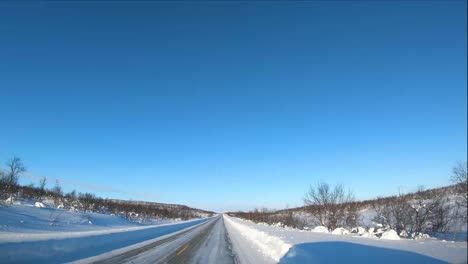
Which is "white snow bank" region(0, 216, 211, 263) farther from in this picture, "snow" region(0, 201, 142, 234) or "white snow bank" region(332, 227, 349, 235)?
"white snow bank" region(332, 227, 349, 235)

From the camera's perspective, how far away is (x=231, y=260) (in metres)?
10.9

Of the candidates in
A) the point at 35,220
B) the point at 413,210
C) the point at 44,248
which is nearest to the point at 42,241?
the point at 44,248

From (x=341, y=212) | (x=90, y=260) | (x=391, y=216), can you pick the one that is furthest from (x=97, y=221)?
(x=391, y=216)

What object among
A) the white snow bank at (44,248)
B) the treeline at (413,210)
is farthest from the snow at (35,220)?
the treeline at (413,210)

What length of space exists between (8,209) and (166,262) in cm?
1455

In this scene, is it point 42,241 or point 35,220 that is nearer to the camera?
point 42,241

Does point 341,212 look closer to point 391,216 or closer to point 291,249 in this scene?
point 391,216

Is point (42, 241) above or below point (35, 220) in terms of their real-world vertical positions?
above

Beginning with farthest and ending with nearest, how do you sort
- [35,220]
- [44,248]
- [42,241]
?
[35,220], [42,241], [44,248]

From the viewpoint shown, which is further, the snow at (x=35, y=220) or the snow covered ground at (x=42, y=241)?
the snow at (x=35, y=220)

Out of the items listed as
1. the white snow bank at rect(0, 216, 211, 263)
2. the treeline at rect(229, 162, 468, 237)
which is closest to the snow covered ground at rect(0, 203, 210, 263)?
the white snow bank at rect(0, 216, 211, 263)

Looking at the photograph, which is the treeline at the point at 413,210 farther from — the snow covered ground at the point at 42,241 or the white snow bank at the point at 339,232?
the snow covered ground at the point at 42,241

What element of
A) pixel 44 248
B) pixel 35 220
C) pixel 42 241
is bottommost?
pixel 35 220

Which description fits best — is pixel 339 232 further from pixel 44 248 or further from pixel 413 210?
pixel 44 248
